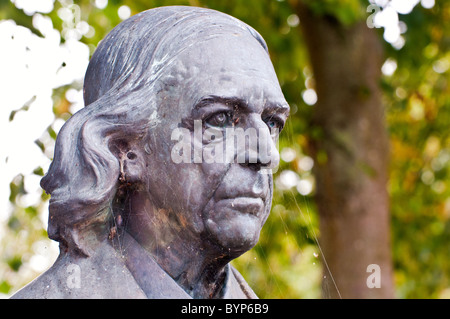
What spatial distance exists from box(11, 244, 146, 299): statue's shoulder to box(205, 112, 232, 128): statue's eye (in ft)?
2.00

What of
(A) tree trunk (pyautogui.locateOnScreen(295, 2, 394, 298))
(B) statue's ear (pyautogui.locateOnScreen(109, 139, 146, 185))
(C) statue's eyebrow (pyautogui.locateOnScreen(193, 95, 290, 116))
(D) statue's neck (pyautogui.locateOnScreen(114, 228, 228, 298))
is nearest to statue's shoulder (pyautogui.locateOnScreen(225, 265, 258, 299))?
(D) statue's neck (pyautogui.locateOnScreen(114, 228, 228, 298))

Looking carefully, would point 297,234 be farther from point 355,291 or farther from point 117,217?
point 117,217

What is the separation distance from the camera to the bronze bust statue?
2.75 meters

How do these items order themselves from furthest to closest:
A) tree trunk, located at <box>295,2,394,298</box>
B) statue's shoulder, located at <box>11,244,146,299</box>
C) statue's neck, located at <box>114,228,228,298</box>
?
tree trunk, located at <box>295,2,394,298</box> → statue's neck, located at <box>114,228,228,298</box> → statue's shoulder, located at <box>11,244,146,299</box>

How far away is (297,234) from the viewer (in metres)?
5.71

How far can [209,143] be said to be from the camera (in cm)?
279

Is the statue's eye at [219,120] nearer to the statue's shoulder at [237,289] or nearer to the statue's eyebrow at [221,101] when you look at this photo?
the statue's eyebrow at [221,101]

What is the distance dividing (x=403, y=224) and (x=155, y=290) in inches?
246

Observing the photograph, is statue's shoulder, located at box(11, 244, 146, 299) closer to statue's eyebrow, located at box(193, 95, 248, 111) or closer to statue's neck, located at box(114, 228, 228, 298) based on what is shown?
statue's neck, located at box(114, 228, 228, 298)

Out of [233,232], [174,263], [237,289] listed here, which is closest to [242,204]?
[233,232]

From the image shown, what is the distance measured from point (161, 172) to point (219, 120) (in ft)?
0.95

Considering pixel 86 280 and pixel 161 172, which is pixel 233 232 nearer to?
pixel 161 172

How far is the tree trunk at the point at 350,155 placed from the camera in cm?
619
